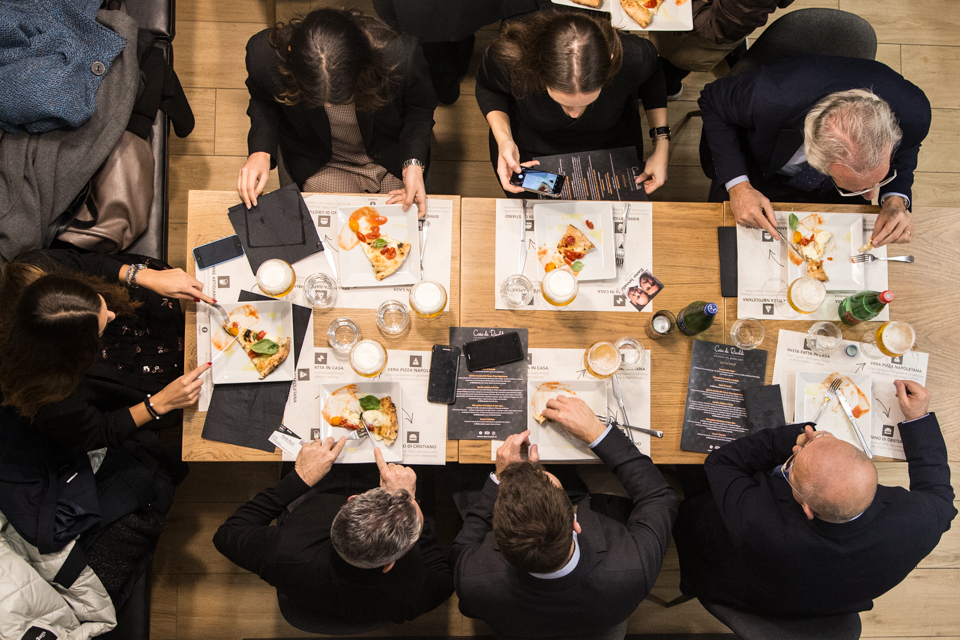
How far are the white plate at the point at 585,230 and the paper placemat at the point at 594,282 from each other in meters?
0.02

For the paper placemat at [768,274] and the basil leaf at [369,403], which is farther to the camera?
the paper placemat at [768,274]

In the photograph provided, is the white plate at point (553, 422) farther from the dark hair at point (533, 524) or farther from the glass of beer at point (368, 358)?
the glass of beer at point (368, 358)

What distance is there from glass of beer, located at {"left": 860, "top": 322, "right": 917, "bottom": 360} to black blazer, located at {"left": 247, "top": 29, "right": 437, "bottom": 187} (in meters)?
1.66

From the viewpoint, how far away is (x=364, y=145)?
2.13m

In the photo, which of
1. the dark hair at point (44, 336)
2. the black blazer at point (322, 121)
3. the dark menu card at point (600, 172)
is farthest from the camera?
the dark menu card at point (600, 172)

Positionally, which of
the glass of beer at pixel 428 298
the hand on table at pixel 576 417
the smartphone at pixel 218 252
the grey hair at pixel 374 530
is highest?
the smartphone at pixel 218 252

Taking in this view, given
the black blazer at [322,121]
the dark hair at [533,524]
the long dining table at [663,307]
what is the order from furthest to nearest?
the black blazer at [322,121]
the long dining table at [663,307]
the dark hair at [533,524]

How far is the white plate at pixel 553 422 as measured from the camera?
1698 millimetres

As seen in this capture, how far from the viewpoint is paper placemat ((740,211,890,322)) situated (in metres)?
1.79

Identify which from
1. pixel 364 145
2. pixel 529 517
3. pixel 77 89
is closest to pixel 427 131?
pixel 364 145

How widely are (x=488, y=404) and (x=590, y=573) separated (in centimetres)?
56

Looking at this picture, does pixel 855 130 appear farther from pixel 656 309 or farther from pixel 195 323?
pixel 195 323

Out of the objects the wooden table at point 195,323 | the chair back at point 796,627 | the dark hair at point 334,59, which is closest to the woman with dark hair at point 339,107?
the dark hair at point 334,59

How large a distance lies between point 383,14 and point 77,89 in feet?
3.67
